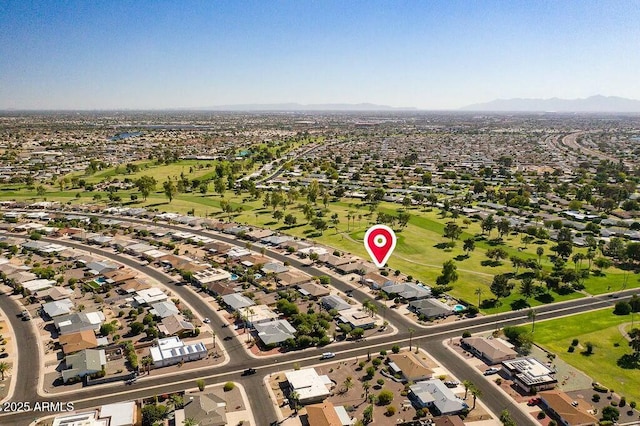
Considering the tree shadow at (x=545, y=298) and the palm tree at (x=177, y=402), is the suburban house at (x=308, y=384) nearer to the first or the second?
the palm tree at (x=177, y=402)

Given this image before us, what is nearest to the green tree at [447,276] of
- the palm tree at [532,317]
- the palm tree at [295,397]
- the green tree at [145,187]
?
the palm tree at [532,317]

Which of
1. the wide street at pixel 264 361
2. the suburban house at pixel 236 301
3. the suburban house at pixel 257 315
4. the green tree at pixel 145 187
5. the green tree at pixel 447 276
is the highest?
the green tree at pixel 145 187

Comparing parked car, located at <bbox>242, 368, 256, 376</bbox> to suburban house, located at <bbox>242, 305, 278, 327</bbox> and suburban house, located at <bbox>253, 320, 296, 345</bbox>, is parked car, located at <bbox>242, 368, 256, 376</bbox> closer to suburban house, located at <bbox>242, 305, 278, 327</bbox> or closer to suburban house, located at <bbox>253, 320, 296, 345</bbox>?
suburban house, located at <bbox>253, 320, 296, 345</bbox>

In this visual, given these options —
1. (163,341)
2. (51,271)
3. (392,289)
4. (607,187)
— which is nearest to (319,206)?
(392,289)

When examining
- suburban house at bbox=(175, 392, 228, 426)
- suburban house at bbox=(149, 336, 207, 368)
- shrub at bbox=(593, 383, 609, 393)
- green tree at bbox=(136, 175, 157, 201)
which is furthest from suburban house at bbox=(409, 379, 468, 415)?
green tree at bbox=(136, 175, 157, 201)

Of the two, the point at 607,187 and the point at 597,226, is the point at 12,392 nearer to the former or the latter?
the point at 597,226
